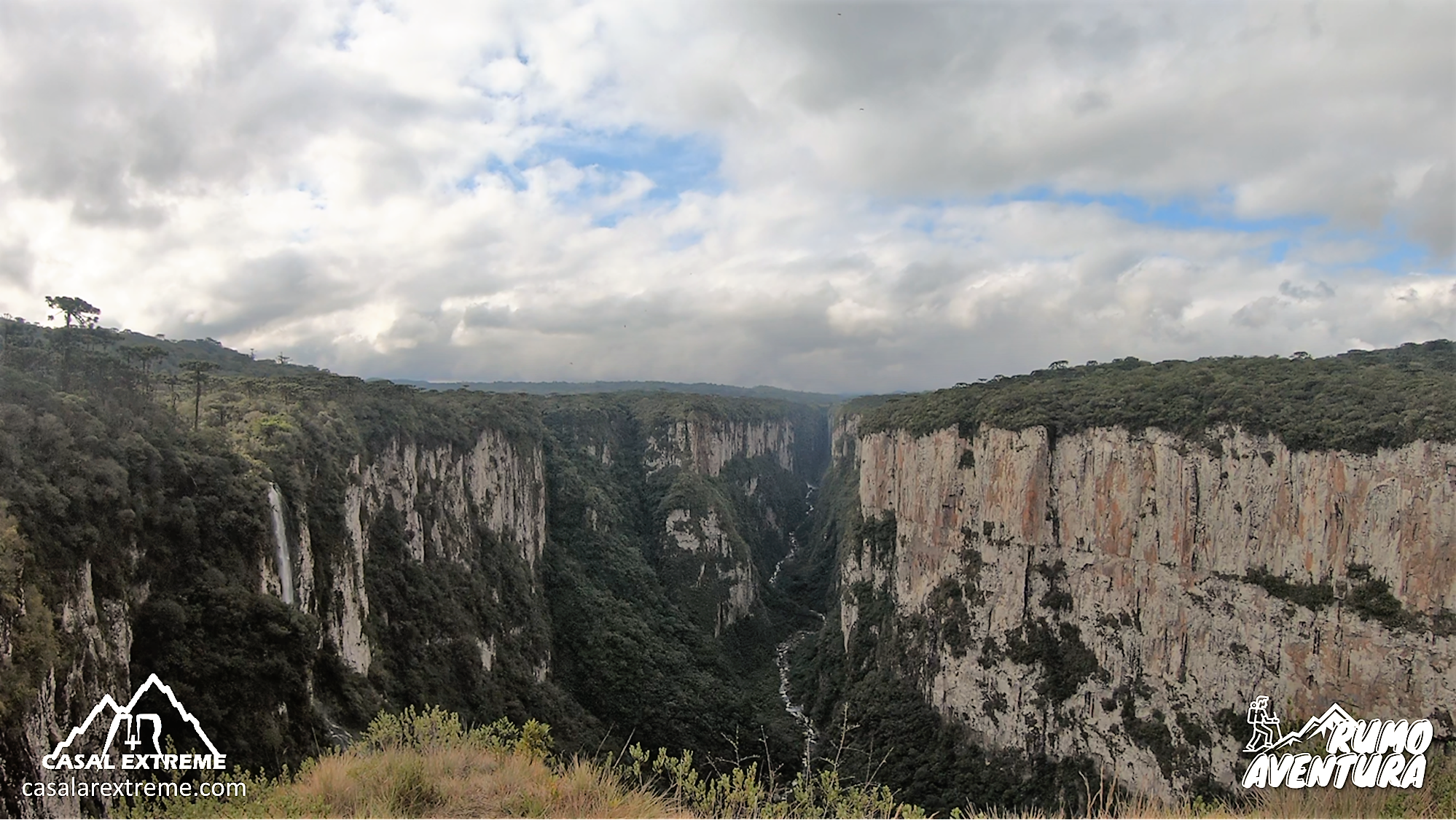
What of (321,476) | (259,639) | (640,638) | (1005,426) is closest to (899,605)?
(1005,426)

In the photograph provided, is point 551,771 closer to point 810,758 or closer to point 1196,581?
point 1196,581

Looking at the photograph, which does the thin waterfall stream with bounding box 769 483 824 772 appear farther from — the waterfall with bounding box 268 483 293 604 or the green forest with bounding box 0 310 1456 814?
the waterfall with bounding box 268 483 293 604

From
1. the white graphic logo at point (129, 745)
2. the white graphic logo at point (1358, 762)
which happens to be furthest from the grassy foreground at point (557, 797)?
the white graphic logo at point (129, 745)

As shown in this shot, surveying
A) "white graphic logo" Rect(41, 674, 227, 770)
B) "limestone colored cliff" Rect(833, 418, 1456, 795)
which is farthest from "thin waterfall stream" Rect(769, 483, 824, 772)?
"white graphic logo" Rect(41, 674, 227, 770)

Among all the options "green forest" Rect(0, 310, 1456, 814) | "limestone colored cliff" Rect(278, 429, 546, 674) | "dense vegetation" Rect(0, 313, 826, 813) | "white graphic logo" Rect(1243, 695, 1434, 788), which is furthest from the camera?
"limestone colored cliff" Rect(278, 429, 546, 674)

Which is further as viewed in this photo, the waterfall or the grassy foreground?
the waterfall

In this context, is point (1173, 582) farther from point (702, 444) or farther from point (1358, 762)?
point (702, 444)

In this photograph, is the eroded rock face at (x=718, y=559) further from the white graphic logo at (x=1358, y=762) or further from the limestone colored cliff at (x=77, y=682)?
the white graphic logo at (x=1358, y=762)
